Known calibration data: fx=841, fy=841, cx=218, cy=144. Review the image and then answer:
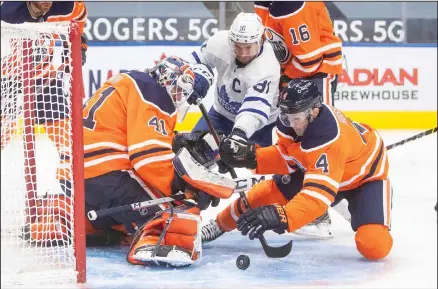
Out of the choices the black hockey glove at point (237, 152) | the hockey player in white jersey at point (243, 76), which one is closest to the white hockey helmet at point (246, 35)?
the hockey player in white jersey at point (243, 76)

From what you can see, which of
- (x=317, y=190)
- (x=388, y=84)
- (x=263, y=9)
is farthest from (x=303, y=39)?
(x=388, y=84)

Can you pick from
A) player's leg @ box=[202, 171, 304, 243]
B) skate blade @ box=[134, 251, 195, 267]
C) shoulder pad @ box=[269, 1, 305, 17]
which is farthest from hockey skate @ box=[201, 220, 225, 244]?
shoulder pad @ box=[269, 1, 305, 17]

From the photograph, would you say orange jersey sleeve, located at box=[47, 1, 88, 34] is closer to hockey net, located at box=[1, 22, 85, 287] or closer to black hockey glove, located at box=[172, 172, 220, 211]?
hockey net, located at box=[1, 22, 85, 287]

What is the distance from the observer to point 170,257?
253 centimetres

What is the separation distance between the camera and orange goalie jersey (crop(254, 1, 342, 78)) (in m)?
3.44

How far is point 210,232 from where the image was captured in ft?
9.73

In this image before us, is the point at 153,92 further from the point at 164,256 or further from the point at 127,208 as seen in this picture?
the point at 164,256

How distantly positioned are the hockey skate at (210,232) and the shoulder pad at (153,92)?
48cm

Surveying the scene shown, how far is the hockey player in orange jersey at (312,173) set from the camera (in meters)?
2.54

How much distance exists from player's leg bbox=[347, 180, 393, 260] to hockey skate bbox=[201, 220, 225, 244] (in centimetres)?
47

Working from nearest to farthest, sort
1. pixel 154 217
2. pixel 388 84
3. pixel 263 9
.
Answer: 1. pixel 154 217
2. pixel 263 9
3. pixel 388 84

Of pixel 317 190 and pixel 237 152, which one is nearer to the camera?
pixel 317 190

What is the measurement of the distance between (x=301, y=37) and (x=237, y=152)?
79 centimetres

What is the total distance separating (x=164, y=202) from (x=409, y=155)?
2.76m
